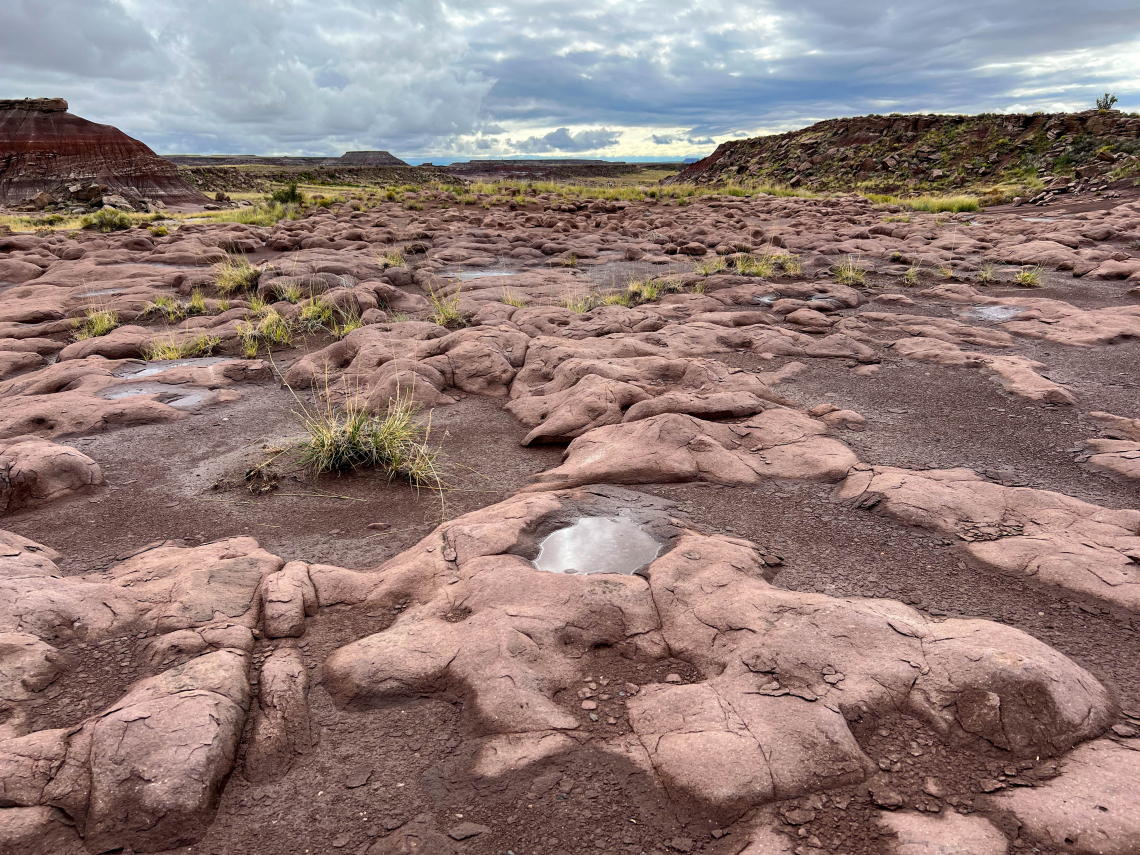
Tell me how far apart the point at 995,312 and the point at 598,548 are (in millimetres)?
8308

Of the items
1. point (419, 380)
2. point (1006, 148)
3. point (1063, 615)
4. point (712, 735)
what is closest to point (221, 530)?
point (419, 380)

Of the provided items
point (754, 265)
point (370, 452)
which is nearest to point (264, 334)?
point (370, 452)

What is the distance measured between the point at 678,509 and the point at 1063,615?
194 centimetres

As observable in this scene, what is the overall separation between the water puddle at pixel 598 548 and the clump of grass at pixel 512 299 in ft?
20.8

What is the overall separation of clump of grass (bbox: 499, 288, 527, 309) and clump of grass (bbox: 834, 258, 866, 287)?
5315mm

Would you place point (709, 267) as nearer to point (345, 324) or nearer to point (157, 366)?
point (345, 324)

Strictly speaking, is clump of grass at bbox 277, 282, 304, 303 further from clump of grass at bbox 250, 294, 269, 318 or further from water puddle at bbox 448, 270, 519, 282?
water puddle at bbox 448, 270, 519, 282

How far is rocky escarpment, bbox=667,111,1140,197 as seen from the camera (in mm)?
27531

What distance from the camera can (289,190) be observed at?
2670 centimetres

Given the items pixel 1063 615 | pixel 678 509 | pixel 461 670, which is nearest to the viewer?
pixel 461 670

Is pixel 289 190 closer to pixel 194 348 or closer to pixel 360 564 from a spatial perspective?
pixel 194 348

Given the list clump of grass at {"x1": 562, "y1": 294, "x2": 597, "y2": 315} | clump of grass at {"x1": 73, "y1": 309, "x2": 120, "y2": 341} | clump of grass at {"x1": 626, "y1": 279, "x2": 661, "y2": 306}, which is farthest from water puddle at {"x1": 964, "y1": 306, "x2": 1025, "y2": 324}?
clump of grass at {"x1": 73, "y1": 309, "x2": 120, "y2": 341}

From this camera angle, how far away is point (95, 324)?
9047mm

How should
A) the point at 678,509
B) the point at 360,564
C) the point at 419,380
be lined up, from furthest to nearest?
the point at 419,380
the point at 678,509
the point at 360,564
